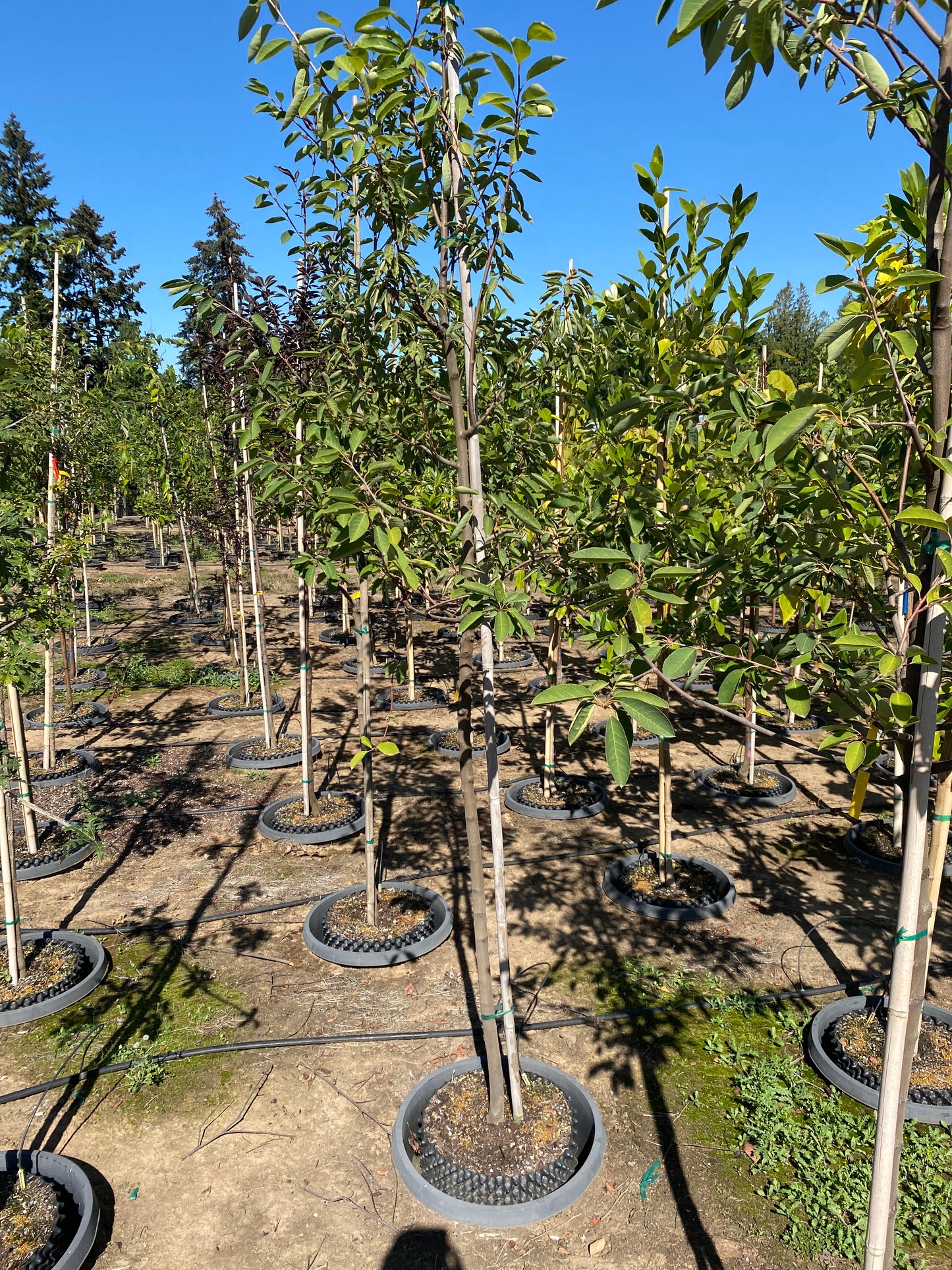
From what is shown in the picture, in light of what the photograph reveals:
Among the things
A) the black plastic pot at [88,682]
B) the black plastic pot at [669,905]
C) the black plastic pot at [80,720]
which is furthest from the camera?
the black plastic pot at [88,682]

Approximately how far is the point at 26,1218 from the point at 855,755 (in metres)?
3.34

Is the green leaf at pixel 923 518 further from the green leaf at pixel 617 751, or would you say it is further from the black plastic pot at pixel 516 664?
the black plastic pot at pixel 516 664

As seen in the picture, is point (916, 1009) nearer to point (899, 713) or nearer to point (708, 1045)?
point (899, 713)

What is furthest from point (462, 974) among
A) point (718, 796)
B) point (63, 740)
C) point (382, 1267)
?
point (63, 740)

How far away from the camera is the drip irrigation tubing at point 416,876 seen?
4941 millimetres

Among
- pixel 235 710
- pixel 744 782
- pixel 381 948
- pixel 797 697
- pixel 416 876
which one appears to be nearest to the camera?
pixel 797 697

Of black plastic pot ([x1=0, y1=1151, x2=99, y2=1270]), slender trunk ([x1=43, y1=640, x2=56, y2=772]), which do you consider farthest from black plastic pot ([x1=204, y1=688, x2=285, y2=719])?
black plastic pot ([x1=0, y1=1151, x2=99, y2=1270])

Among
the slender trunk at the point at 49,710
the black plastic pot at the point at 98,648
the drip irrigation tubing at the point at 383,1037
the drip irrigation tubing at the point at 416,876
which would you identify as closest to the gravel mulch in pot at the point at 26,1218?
the drip irrigation tubing at the point at 383,1037

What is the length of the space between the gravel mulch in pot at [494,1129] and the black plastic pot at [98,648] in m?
10.5

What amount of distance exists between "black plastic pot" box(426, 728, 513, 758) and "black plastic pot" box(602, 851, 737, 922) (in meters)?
2.69

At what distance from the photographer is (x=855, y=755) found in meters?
1.66

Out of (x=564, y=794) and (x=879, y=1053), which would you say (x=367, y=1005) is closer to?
(x=879, y=1053)

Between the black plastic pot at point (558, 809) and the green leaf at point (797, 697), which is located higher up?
the green leaf at point (797, 697)

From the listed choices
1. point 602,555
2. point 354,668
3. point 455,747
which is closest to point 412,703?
point 455,747
